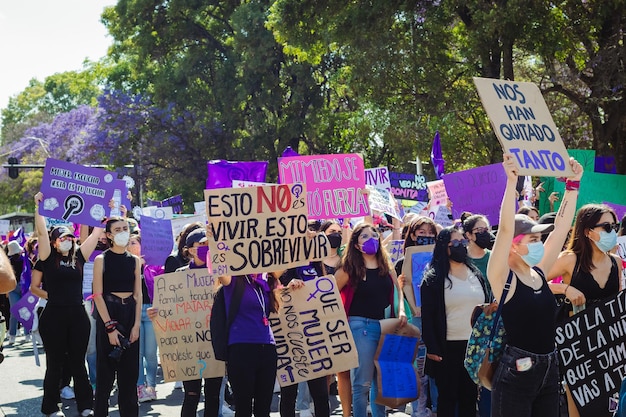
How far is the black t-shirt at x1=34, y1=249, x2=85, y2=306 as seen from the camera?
8523 millimetres

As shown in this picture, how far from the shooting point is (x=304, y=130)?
35.7m

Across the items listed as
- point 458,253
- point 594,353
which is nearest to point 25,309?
point 458,253

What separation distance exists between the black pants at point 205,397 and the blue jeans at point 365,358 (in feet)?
3.60

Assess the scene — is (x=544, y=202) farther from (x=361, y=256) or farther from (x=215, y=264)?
(x=215, y=264)

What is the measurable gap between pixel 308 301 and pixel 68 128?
53214 mm

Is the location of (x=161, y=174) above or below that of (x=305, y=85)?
below

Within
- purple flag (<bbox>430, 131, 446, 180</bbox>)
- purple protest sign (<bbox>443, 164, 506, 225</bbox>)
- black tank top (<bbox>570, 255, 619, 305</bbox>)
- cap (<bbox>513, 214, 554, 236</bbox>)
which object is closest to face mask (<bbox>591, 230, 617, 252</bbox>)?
Answer: black tank top (<bbox>570, 255, 619, 305</bbox>)

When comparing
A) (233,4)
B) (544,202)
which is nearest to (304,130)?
(233,4)

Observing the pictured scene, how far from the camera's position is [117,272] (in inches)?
313

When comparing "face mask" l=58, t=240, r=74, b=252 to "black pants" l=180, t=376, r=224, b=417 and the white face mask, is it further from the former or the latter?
"black pants" l=180, t=376, r=224, b=417

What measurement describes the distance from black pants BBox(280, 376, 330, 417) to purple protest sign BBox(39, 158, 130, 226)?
3.43m

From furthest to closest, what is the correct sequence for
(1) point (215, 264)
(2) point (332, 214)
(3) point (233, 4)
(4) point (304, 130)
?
(3) point (233, 4), (4) point (304, 130), (2) point (332, 214), (1) point (215, 264)

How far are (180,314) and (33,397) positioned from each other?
3210 millimetres

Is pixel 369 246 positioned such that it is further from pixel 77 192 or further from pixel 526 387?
pixel 77 192
